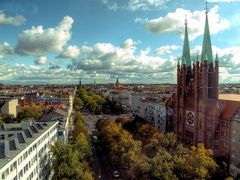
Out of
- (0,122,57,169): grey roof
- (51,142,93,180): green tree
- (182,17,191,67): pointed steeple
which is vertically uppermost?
(182,17,191,67): pointed steeple

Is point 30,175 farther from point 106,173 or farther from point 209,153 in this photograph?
point 209,153

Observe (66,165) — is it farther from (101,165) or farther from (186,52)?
(186,52)

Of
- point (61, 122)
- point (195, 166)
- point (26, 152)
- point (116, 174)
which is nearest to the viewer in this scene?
point (26, 152)

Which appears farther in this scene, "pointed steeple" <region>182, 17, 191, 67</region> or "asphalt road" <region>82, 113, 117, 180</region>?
"pointed steeple" <region>182, 17, 191, 67</region>

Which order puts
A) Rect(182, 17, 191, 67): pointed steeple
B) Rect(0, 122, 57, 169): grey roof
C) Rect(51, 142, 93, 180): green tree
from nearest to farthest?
Rect(0, 122, 57, 169): grey roof → Rect(51, 142, 93, 180): green tree → Rect(182, 17, 191, 67): pointed steeple

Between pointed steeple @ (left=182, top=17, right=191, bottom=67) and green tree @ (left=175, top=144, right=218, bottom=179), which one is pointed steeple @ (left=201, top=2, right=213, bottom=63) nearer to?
pointed steeple @ (left=182, top=17, right=191, bottom=67)

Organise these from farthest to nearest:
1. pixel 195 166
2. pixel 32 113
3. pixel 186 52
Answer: pixel 32 113, pixel 186 52, pixel 195 166

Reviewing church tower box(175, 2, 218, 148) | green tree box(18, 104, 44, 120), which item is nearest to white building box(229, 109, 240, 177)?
church tower box(175, 2, 218, 148)

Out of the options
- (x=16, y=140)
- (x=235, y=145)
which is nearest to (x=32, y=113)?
(x=16, y=140)
